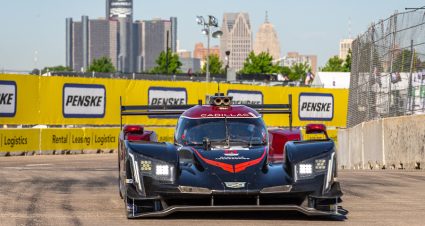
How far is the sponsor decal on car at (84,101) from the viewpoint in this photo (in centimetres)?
3850

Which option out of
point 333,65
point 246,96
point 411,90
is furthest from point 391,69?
point 333,65

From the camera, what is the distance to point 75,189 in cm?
1595

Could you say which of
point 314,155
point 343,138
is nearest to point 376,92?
point 343,138

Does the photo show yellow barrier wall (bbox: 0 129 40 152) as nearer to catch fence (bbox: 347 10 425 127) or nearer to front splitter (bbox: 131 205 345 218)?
catch fence (bbox: 347 10 425 127)

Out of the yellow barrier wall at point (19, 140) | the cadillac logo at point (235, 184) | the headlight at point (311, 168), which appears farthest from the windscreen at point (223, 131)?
the yellow barrier wall at point (19, 140)

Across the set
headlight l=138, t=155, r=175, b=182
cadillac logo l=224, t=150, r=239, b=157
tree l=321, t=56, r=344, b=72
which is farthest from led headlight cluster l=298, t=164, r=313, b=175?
tree l=321, t=56, r=344, b=72

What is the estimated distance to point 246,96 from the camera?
47250 mm

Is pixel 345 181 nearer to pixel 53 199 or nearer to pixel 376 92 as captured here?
pixel 53 199

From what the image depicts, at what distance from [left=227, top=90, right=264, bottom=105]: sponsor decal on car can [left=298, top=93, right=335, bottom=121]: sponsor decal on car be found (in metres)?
2.41

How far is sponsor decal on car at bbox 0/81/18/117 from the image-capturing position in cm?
3525

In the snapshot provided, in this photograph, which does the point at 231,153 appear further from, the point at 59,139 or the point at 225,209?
the point at 59,139

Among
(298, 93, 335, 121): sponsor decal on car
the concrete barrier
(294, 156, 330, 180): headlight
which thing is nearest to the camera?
(294, 156, 330, 180): headlight

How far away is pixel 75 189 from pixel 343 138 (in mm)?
17365

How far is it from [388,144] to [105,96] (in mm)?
16728
